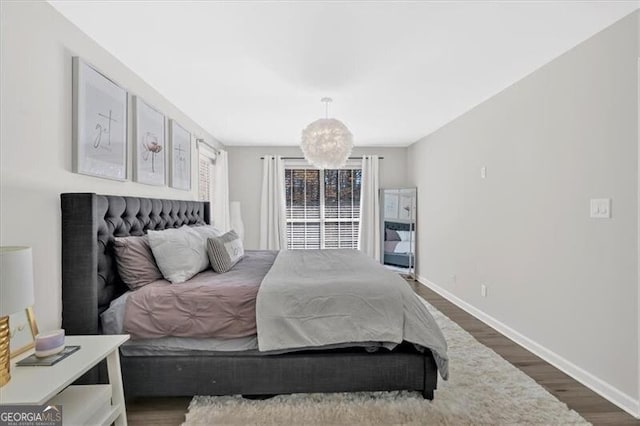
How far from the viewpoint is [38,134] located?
1729 millimetres

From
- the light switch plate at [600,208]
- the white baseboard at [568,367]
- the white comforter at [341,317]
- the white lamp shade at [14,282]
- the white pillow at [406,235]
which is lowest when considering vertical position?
the white baseboard at [568,367]

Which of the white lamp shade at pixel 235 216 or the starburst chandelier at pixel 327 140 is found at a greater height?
the starburst chandelier at pixel 327 140

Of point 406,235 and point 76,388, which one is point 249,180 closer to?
point 406,235

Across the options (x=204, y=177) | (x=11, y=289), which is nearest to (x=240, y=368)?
(x=11, y=289)

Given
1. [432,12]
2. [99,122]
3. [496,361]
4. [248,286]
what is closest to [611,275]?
[496,361]

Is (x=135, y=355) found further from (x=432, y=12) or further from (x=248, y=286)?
(x=432, y=12)

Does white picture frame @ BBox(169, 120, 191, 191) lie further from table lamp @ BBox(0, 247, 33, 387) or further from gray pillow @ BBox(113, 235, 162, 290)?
table lamp @ BBox(0, 247, 33, 387)

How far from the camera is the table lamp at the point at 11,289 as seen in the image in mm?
1133

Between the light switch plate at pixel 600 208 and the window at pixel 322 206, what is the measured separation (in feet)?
13.2

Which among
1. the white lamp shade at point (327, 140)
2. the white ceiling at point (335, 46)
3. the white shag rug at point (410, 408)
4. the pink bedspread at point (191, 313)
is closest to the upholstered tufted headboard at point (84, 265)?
the pink bedspread at point (191, 313)

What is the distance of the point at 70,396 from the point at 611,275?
10.2ft

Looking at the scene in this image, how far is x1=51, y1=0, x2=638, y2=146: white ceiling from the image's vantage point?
190 centimetres

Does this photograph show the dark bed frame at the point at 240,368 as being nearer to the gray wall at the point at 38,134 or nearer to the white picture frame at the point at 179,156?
the gray wall at the point at 38,134

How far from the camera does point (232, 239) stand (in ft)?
9.98
